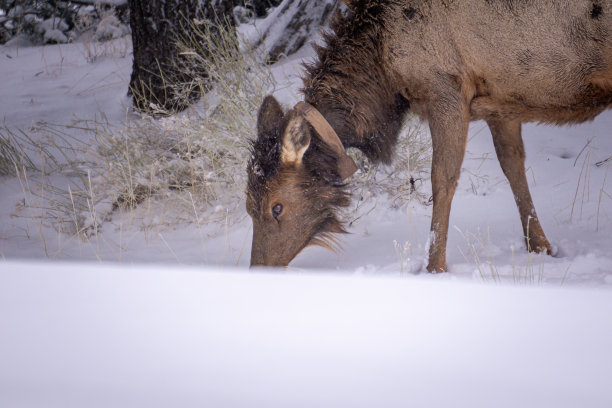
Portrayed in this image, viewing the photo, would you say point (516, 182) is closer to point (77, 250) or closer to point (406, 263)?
point (406, 263)

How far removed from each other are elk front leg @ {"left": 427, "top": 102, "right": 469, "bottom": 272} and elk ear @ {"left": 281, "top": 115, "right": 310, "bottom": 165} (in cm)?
76

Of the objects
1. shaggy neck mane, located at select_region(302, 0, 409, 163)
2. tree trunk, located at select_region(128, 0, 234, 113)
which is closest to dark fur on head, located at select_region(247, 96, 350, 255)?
shaggy neck mane, located at select_region(302, 0, 409, 163)

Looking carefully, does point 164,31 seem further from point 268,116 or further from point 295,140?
point 295,140

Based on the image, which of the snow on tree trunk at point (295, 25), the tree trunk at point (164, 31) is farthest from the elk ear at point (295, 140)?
the snow on tree trunk at point (295, 25)

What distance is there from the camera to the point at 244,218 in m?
5.05

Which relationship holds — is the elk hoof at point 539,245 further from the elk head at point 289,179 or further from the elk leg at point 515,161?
the elk head at point 289,179

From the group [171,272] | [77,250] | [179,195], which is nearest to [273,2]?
[179,195]

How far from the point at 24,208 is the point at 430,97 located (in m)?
3.66

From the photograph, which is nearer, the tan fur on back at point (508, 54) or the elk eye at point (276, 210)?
the tan fur on back at point (508, 54)

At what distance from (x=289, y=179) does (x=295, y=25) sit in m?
3.80

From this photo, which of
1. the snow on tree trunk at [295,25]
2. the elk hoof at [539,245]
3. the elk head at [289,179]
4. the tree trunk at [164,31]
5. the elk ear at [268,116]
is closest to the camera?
the elk head at [289,179]

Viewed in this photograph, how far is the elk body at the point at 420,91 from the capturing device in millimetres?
3434

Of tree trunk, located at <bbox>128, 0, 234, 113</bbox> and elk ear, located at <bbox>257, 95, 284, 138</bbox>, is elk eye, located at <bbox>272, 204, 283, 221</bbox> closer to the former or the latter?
elk ear, located at <bbox>257, 95, 284, 138</bbox>

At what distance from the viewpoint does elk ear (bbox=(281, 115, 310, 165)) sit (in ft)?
11.8
